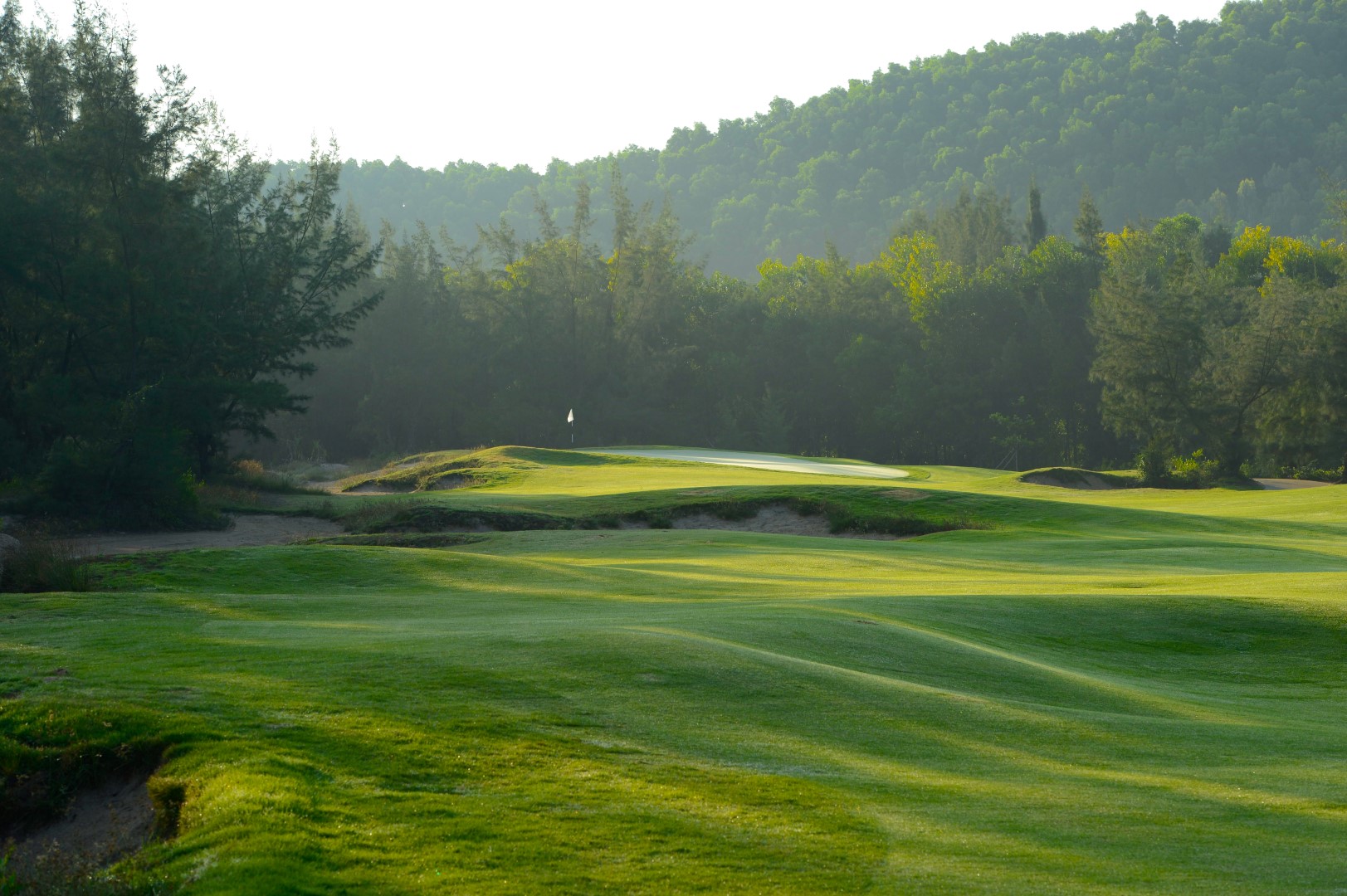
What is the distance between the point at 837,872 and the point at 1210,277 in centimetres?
8285

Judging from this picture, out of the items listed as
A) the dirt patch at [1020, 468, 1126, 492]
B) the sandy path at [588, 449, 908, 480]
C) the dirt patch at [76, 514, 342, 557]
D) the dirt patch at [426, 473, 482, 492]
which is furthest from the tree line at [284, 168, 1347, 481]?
the dirt patch at [76, 514, 342, 557]

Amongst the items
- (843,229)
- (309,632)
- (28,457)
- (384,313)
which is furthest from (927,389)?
(843,229)

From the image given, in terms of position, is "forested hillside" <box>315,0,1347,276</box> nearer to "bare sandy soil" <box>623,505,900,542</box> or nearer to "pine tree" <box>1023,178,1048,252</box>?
"pine tree" <box>1023,178,1048,252</box>

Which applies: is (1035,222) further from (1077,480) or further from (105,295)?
(105,295)

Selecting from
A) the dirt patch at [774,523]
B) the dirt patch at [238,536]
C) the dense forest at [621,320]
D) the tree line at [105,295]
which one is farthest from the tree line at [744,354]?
the dirt patch at [774,523]

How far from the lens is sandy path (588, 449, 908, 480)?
4875 centimetres

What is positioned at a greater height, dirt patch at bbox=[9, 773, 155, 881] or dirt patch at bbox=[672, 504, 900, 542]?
dirt patch at bbox=[672, 504, 900, 542]

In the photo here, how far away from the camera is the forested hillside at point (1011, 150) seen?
144 m

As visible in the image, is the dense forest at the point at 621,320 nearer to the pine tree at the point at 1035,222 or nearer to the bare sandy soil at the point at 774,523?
the pine tree at the point at 1035,222

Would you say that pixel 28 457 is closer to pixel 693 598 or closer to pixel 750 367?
pixel 693 598

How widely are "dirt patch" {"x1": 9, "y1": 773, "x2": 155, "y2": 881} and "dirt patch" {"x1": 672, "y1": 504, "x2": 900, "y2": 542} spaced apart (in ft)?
78.6

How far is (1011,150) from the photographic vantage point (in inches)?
6260

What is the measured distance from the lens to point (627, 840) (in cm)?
679

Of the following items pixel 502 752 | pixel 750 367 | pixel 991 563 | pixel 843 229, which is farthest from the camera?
pixel 843 229
